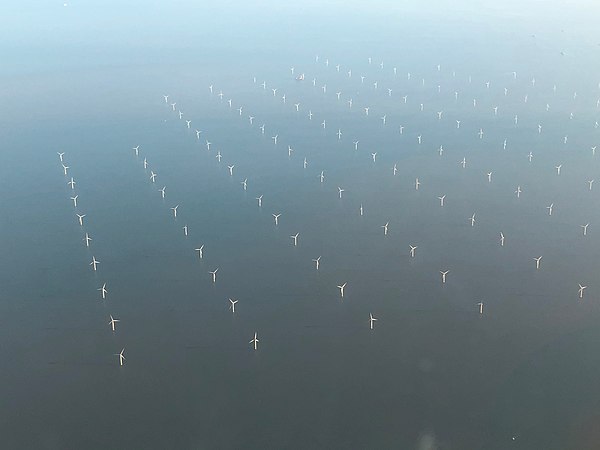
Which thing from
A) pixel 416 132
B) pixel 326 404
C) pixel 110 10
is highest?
pixel 110 10

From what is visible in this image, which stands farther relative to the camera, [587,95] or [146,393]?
[587,95]

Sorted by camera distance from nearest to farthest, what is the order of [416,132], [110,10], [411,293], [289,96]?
[411,293]
[416,132]
[289,96]
[110,10]

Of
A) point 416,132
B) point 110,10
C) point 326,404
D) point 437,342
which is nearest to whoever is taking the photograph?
point 326,404

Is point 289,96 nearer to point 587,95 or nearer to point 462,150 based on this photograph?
point 462,150

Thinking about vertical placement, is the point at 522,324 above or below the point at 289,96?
below

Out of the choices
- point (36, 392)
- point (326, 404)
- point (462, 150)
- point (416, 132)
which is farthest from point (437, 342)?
point (416, 132)

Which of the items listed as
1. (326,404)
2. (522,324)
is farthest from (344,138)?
(326,404)
